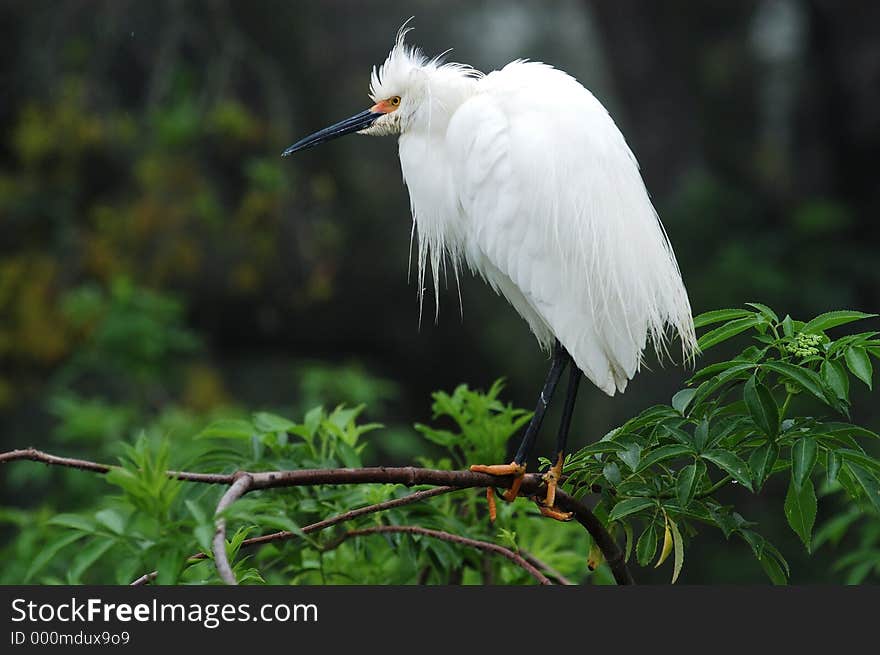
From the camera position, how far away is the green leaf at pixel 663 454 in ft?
3.49

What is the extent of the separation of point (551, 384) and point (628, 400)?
92.8 inches

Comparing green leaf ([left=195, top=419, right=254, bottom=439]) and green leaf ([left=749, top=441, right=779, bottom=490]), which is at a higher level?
green leaf ([left=195, top=419, right=254, bottom=439])

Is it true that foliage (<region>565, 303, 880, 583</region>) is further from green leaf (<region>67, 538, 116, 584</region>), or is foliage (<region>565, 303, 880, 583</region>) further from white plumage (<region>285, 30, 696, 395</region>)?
green leaf (<region>67, 538, 116, 584</region>)

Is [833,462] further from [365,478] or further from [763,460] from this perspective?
[365,478]

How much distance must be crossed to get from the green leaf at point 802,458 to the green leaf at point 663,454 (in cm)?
11

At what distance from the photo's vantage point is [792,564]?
3652 millimetres

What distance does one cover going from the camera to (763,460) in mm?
1059

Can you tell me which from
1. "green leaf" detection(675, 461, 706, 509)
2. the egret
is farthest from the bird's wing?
"green leaf" detection(675, 461, 706, 509)

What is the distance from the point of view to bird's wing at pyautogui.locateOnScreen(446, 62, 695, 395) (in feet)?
4.81

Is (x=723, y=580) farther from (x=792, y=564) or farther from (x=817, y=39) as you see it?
(x=817, y=39)

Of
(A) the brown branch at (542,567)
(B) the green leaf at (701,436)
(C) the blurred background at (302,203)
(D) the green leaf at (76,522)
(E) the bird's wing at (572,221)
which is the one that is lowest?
(D) the green leaf at (76,522)

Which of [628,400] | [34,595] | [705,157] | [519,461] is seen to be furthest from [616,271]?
[705,157]

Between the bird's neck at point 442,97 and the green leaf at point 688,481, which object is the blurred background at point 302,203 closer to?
the bird's neck at point 442,97

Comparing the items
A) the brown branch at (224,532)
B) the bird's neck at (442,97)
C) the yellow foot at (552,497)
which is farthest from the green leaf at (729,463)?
the bird's neck at (442,97)
